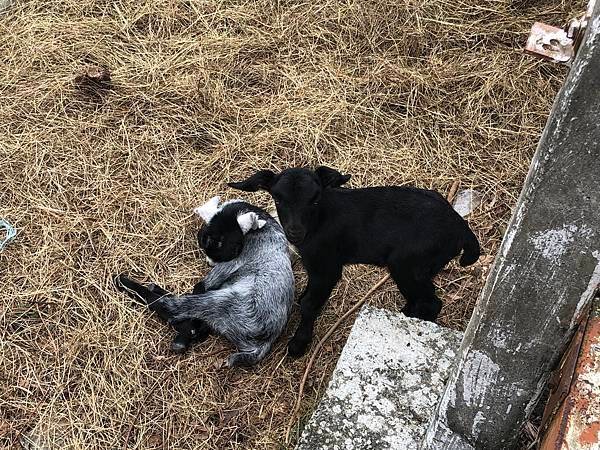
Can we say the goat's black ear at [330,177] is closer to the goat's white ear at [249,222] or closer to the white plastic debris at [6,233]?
the goat's white ear at [249,222]

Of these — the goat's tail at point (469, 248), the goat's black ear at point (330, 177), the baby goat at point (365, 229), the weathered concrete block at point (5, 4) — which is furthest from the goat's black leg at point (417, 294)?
the weathered concrete block at point (5, 4)

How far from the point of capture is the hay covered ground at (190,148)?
4.09 m

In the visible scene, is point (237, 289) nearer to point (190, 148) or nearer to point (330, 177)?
point (330, 177)

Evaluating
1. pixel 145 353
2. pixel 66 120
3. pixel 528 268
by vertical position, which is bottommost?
pixel 145 353

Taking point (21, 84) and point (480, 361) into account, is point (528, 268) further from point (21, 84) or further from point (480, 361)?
point (21, 84)

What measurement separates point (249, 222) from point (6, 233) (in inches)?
66.6

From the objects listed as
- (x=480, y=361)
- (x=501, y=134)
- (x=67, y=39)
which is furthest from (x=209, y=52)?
(x=480, y=361)

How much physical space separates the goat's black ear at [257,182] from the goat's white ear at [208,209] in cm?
80

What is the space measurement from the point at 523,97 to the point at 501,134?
1.41ft

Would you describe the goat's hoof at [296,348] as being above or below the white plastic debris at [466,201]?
below

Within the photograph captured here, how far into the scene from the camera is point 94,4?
21.1 feet

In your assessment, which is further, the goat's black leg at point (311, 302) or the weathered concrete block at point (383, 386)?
the goat's black leg at point (311, 302)

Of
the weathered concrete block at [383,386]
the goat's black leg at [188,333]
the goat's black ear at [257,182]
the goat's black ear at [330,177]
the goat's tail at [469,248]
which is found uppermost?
the goat's black ear at [330,177]

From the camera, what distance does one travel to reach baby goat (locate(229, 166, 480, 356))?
152 inches
